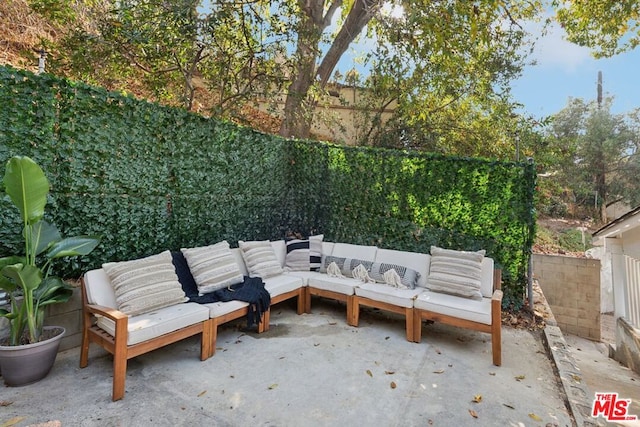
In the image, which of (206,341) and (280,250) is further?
(280,250)

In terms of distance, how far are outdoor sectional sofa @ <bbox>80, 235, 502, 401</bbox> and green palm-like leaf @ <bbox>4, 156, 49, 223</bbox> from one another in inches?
29.6

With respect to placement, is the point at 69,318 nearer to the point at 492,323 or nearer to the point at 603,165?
the point at 492,323

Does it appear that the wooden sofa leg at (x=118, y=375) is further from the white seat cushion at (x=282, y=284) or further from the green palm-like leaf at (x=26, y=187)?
the white seat cushion at (x=282, y=284)

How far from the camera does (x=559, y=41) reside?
826 cm

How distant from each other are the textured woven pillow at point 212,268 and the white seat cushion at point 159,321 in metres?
0.46

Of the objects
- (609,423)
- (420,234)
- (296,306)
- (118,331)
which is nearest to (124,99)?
(118,331)

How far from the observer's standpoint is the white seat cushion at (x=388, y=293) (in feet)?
12.8

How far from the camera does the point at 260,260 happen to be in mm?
4562

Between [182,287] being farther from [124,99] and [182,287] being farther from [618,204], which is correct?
[618,204]

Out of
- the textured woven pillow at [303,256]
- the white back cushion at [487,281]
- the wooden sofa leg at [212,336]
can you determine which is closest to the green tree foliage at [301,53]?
the textured woven pillow at [303,256]

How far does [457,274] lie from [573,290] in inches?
193

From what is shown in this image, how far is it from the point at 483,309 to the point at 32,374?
4324mm

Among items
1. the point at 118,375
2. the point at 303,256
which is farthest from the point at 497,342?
the point at 118,375

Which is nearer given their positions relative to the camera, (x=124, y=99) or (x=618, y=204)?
(x=124, y=99)
